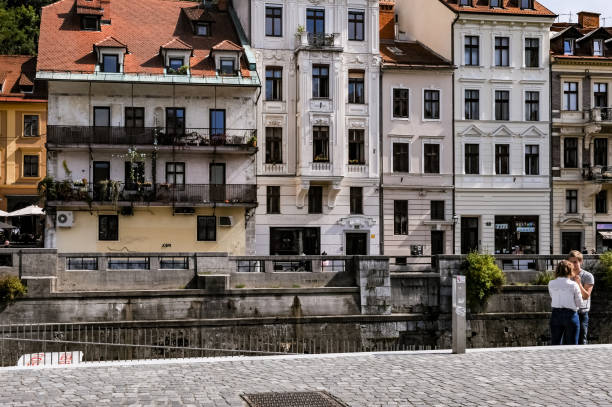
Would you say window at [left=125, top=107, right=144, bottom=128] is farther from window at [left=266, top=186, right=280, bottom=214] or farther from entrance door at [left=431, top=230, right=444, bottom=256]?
entrance door at [left=431, top=230, right=444, bottom=256]

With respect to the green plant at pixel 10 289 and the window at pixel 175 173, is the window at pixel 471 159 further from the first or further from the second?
the green plant at pixel 10 289

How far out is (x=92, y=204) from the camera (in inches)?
1465

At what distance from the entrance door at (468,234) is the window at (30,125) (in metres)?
30.4

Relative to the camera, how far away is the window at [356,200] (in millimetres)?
41531

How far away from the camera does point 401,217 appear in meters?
42.2

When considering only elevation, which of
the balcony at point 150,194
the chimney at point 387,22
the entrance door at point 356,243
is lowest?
the entrance door at point 356,243

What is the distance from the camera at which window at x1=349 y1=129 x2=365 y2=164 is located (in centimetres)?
4166

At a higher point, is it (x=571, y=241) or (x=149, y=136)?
(x=149, y=136)

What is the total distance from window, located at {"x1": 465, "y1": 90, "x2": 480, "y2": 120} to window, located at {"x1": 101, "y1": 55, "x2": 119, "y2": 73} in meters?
18.8

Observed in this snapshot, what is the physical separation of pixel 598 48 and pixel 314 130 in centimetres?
1797

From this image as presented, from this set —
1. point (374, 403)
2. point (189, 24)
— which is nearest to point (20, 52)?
point (189, 24)

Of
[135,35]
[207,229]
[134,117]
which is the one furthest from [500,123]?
[135,35]

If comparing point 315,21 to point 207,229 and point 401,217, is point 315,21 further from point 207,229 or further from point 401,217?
point 207,229

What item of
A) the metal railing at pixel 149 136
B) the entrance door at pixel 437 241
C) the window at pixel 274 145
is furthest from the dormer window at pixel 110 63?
the entrance door at pixel 437 241
